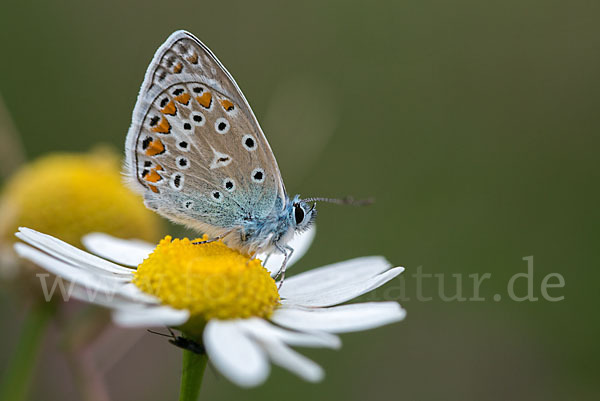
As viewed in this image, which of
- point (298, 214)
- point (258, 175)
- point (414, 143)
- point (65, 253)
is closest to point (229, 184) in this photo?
point (258, 175)

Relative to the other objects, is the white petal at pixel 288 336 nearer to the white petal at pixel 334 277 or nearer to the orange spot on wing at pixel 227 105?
the white petal at pixel 334 277

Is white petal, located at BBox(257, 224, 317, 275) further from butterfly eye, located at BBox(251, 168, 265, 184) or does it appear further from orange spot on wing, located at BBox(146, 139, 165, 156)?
orange spot on wing, located at BBox(146, 139, 165, 156)

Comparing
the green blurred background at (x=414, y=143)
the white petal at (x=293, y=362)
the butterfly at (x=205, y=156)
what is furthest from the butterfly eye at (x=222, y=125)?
the green blurred background at (x=414, y=143)

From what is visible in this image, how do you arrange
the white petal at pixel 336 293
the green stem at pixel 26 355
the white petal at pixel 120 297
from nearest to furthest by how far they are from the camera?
the white petal at pixel 120 297 → the white petal at pixel 336 293 → the green stem at pixel 26 355

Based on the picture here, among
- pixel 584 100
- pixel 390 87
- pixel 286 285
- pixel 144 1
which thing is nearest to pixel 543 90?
pixel 584 100

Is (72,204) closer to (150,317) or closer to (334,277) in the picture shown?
(334,277)

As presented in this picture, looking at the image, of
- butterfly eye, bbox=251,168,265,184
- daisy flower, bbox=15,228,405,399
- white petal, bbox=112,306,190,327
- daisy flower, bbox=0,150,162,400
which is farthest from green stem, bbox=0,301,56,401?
butterfly eye, bbox=251,168,265,184
